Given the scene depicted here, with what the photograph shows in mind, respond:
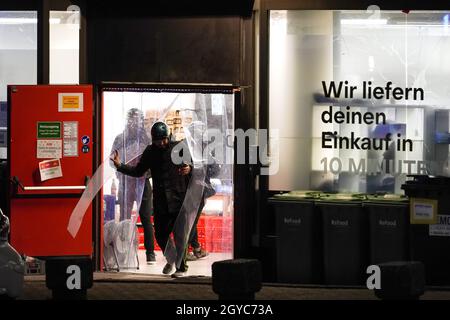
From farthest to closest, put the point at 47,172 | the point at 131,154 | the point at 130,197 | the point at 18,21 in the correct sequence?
the point at 18,21, the point at 130,197, the point at 131,154, the point at 47,172

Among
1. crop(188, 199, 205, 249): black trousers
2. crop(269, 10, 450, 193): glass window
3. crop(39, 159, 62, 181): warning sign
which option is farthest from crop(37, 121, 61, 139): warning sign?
crop(269, 10, 450, 193): glass window

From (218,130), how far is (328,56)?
1702 mm

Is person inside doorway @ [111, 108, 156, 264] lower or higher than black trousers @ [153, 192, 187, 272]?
higher

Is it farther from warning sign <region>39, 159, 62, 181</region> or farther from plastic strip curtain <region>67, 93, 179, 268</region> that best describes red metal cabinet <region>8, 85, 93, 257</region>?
plastic strip curtain <region>67, 93, 179, 268</region>

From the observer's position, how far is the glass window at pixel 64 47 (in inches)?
506

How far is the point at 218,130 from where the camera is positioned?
12.7m

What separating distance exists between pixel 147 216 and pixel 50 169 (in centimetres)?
165

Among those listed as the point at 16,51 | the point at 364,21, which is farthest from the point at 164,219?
the point at 364,21

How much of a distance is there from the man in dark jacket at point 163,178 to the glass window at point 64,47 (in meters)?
1.38

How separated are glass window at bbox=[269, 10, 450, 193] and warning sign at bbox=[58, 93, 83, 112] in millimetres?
2449

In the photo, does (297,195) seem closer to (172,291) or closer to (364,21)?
(172,291)

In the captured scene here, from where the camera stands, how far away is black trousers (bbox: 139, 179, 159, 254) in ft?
43.3

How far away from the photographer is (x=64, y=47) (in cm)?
1287
